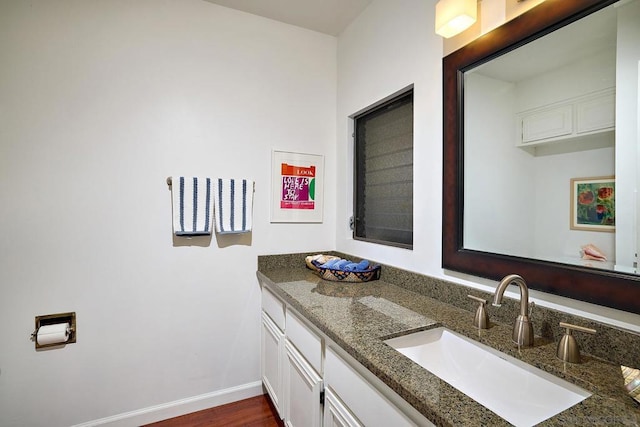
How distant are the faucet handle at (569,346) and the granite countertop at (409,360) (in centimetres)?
2

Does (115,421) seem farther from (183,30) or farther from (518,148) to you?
(518,148)

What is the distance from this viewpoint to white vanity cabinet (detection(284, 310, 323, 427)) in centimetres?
123

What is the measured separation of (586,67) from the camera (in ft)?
3.14

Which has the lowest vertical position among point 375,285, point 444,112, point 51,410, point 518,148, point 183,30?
point 51,410

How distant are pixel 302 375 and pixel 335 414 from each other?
304mm

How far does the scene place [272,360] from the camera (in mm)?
1835

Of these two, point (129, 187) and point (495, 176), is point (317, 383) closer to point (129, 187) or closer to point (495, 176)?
point (495, 176)

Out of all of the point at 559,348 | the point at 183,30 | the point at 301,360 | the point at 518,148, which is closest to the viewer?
the point at 559,348

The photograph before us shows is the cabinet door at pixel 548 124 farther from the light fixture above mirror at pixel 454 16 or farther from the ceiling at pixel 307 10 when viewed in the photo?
the ceiling at pixel 307 10

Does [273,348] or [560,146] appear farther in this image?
[273,348]

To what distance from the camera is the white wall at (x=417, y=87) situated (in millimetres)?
1444

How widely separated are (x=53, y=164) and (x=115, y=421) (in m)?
1.48

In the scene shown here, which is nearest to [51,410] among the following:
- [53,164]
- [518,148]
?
[53,164]

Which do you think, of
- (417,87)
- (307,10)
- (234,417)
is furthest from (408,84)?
(234,417)
